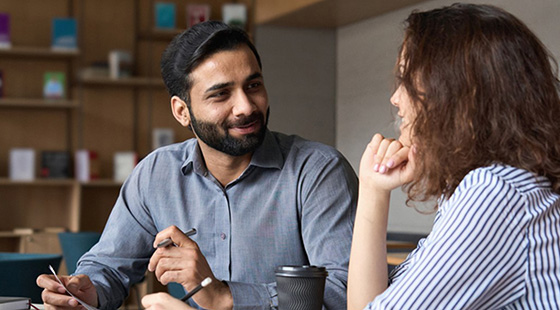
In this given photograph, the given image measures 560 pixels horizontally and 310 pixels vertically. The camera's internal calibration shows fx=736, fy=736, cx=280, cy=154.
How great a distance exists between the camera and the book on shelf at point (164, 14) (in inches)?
263

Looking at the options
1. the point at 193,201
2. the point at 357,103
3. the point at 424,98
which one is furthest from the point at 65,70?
the point at 424,98

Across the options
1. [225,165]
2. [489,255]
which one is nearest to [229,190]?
[225,165]

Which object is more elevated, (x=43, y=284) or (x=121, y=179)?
(x=43, y=284)

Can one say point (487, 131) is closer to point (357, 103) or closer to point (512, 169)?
point (512, 169)

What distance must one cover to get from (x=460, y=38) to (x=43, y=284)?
1.14 meters

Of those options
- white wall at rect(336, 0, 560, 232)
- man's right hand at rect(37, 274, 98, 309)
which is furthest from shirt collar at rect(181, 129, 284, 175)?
white wall at rect(336, 0, 560, 232)

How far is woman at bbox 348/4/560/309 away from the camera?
113cm

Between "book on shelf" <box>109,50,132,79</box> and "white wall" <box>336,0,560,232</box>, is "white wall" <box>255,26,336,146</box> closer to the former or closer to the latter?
"white wall" <box>336,0,560,232</box>

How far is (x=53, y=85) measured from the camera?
6.48 metres

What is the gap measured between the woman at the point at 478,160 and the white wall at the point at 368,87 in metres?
3.98

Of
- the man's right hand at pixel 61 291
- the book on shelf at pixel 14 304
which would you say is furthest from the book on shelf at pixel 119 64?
the book on shelf at pixel 14 304

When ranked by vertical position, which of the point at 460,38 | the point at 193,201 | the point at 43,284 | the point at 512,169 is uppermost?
the point at 460,38

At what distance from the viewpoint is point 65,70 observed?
21.7ft

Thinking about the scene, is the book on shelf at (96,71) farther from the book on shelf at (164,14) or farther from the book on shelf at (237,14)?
the book on shelf at (237,14)
